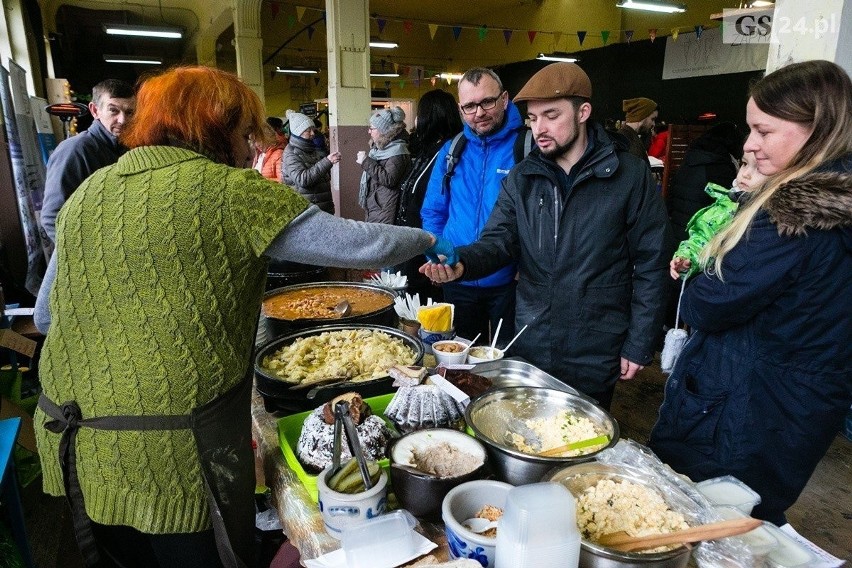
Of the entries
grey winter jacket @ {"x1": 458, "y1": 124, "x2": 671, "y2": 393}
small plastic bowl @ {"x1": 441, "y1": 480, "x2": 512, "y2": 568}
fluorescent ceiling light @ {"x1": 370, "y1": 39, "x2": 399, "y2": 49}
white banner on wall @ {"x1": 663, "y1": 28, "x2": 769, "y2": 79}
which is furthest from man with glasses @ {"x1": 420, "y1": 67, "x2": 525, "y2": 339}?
fluorescent ceiling light @ {"x1": 370, "y1": 39, "x2": 399, "y2": 49}

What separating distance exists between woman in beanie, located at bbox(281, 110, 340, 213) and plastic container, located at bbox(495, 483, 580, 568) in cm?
511

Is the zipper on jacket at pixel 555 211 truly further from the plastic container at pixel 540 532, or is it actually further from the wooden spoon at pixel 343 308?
the plastic container at pixel 540 532

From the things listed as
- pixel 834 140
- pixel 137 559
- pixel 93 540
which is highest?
pixel 834 140

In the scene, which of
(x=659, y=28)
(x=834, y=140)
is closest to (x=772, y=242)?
(x=834, y=140)

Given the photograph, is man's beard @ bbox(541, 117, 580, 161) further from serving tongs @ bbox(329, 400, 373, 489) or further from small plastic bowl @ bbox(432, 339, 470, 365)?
serving tongs @ bbox(329, 400, 373, 489)

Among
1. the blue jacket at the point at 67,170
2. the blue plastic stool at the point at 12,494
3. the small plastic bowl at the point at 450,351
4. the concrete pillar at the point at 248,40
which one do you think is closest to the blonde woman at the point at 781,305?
the small plastic bowl at the point at 450,351

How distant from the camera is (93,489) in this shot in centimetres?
142

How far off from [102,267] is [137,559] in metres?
0.88

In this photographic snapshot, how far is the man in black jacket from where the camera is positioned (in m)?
2.19

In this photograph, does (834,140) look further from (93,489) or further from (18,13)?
(18,13)

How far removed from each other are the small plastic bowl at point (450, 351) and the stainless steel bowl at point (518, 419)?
0.41m

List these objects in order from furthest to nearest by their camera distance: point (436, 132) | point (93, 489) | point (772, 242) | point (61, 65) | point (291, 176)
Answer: point (61, 65) < point (291, 176) < point (436, 132) < point (772, 242) < point (93, 489)

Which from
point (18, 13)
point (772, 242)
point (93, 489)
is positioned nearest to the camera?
point (93, 489)

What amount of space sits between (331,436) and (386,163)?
13.9 ft
